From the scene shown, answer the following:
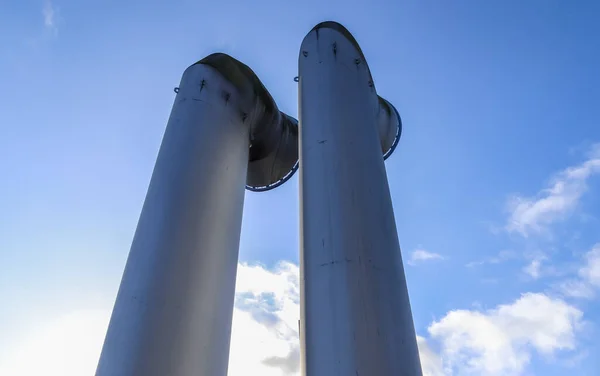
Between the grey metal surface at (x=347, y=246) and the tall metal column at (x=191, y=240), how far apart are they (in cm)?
171

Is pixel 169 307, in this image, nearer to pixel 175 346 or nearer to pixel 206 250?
pixel 175 346

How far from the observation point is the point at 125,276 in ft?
17.6

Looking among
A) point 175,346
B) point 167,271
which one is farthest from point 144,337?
point 167,271

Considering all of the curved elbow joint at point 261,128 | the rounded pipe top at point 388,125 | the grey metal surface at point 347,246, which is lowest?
the grey metal surface at point 347,246

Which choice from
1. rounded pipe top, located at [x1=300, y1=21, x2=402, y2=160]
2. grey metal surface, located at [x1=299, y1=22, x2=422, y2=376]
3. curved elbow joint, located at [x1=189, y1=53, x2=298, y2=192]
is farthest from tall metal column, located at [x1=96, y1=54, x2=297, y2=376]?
rounded pipe top, located at [x1=300, y1=21, x2=402, y2=160]

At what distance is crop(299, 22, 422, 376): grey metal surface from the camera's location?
12.4ft

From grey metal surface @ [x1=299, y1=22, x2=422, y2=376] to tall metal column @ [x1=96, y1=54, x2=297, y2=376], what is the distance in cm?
171

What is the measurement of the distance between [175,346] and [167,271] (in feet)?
3.01

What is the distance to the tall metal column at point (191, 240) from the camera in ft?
16.0

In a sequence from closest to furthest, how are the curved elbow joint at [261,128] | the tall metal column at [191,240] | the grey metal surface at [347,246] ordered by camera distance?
1. the grey metal surface at [347,246]
2. the tall metal column at [191,240]
3. the curved elbow joint at [261,128]

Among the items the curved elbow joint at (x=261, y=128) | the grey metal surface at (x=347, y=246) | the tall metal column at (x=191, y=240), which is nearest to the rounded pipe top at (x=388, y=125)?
the curved elbow joint at (x=261, y=128)

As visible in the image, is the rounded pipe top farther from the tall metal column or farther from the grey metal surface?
the grey metal surface

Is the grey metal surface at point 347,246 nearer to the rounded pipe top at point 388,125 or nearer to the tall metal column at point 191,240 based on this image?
the tall metal column at point 191,240

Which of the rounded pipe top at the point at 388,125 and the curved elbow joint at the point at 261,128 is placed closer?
the curved elbow joint at the point at 261,128
